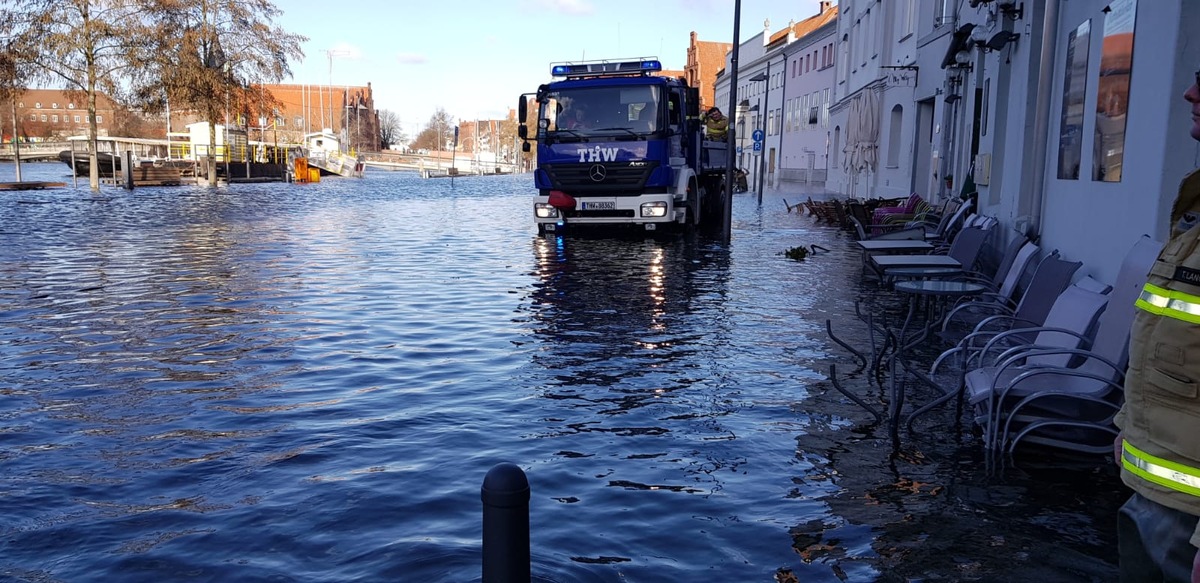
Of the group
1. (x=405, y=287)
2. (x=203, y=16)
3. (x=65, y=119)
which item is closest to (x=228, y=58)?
(x=203, y=16)

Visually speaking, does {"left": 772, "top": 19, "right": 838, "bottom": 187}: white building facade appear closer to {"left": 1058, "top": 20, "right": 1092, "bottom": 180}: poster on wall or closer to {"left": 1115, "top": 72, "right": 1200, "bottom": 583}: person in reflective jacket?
{"left": 1058, "top": 20, "right": 1092, "bottom": 180}: poster on wall

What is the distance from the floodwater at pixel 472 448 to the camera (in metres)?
4.18

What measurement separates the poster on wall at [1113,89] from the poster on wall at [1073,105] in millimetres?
737

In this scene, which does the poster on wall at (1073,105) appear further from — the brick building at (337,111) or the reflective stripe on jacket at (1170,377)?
the brick building at (337,111)

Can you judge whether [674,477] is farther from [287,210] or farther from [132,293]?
[287,210]

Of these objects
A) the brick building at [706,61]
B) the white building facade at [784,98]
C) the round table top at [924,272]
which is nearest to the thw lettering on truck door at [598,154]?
the round table top at [924,272]

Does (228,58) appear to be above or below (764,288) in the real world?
above

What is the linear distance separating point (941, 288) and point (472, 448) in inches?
171

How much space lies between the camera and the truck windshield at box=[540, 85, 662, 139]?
18.9m

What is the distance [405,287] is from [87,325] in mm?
3942

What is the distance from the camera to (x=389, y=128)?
509 ft

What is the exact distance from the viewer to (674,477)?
17.1 ft

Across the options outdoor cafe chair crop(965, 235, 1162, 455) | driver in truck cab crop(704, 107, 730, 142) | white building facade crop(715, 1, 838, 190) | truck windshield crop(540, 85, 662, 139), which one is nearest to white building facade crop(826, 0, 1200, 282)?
outdoor cafe chair crop(965, 235, 1162, 455)

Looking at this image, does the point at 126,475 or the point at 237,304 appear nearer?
the point at 126,475
